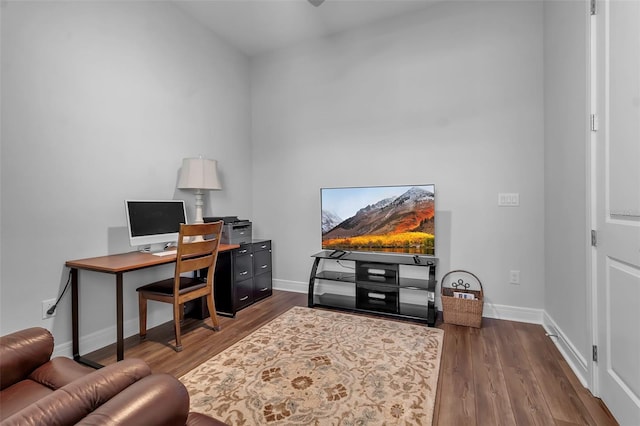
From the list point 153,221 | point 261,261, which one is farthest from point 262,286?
point 153,221

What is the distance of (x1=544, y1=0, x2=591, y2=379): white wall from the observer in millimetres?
1766

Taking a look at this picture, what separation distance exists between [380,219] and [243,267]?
59.9 inches

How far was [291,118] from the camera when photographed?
372 cm

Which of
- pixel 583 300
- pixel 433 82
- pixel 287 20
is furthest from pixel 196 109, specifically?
pixel 583 300

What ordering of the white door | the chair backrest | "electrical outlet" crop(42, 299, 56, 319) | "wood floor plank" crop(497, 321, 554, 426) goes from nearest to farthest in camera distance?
1. the white door
2. "wood floor plank" crop(497, 321, 554, 426)
3. "electrical outlet" crop(42, 299, 56, 319)
4. the chair backrest

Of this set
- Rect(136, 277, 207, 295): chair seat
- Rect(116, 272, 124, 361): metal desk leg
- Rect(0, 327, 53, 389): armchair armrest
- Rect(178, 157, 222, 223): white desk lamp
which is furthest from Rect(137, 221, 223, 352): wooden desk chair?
Rect(0, 327, 53, 389): armchair armrest

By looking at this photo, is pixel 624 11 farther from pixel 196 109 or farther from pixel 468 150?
pixel 196 109

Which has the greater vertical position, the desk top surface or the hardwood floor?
the desk top surface

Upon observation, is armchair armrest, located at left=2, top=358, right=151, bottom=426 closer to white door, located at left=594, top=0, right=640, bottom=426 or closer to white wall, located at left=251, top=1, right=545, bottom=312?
white door, located at left=594, top=0, right=640, bottom=426

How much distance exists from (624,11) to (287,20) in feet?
9.19

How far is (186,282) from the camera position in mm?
2455

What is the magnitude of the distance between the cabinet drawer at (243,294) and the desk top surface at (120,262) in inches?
35.9

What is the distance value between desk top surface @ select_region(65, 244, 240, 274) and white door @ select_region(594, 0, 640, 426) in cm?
266

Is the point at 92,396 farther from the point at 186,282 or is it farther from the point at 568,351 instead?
the point at 568,351
